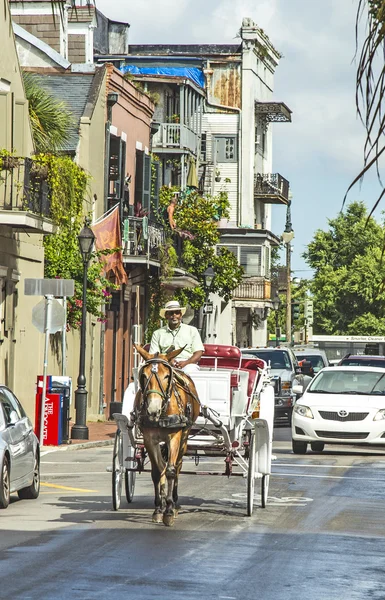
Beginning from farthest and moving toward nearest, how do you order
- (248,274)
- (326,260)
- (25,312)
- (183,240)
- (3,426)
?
(326,260) < (248,274) < (183,240) < (25,312) < (3,426)

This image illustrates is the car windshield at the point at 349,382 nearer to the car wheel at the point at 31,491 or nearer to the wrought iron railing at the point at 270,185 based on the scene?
the car wheel at the point at 31,491

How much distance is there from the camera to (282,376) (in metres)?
38.0

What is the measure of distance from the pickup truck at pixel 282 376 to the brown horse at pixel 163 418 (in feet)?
72.2

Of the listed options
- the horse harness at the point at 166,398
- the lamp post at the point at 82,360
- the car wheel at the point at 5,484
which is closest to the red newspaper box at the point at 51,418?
the lamp post at the point at 82,360

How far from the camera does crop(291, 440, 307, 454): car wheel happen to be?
26.1 meters

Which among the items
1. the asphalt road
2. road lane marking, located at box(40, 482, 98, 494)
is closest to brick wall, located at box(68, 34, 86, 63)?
the asphalt road

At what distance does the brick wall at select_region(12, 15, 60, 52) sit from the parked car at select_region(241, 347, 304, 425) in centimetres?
1276

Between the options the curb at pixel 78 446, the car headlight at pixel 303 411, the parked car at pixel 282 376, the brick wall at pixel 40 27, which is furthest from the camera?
the brick wall at pixel 40 27

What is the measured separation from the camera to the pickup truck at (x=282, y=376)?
37562 millimetres

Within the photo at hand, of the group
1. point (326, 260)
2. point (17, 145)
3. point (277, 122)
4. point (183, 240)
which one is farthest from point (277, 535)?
point (326, 260)

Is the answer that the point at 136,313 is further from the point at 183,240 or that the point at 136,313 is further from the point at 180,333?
the point at 180,333

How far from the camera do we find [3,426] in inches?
644

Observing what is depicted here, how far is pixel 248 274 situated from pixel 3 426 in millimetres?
58557

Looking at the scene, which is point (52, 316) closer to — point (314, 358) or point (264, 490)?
point (264, 490)
